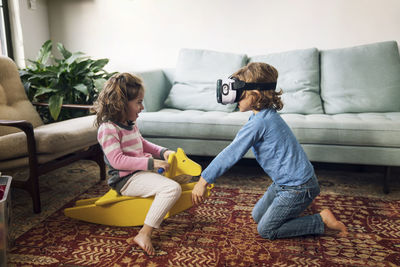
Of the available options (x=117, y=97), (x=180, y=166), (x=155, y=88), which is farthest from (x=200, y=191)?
(x=155, y=88)

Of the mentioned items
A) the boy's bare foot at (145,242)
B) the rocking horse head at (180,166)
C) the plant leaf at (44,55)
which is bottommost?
the boy's bare foot at (145,242)

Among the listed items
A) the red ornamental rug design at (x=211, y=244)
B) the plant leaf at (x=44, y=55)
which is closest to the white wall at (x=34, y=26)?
the plant leaf at (x=44, y=55)

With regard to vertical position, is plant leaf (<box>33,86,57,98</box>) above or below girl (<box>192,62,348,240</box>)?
above

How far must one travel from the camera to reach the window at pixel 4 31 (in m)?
3.25

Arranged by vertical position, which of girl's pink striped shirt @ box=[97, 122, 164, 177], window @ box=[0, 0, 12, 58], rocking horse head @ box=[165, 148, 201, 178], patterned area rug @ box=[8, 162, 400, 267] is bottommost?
patterned area rug @ box=[8, 162, 400, 267]

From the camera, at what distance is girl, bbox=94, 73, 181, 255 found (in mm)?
1529

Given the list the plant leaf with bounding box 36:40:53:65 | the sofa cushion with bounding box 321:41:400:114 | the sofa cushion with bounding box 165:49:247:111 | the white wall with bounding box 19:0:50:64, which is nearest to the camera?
the sofa cushion with bounding box 321:41:400:114

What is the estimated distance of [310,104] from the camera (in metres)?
2.76

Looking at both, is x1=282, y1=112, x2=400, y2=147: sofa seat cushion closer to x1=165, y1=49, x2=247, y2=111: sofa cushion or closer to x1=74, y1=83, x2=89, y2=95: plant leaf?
x1=165, y1=49, x2=247, y2=111: sofa cushion

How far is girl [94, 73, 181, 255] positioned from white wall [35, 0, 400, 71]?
1.93m

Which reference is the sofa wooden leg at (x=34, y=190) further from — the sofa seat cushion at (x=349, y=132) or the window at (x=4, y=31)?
the window at (x=4, y=31)

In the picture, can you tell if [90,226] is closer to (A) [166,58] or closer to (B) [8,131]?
(B) [8,131]

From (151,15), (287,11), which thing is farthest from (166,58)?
(287,11)

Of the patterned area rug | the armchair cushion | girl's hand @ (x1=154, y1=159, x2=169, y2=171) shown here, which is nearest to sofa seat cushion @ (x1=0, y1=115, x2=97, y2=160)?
the patterned area rug
